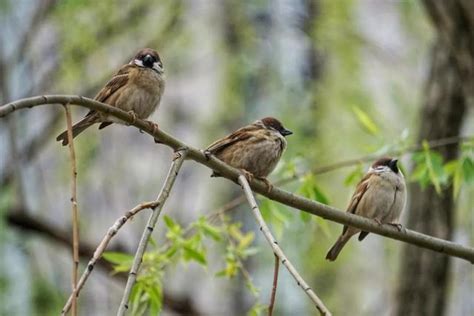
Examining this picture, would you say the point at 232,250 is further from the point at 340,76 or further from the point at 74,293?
the point at 340,76

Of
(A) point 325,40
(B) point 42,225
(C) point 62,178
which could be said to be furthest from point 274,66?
(B) point 42,225

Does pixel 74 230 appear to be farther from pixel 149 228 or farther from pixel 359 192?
pixel 359 192

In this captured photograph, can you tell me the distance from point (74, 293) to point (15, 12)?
291 inches

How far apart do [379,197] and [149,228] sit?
7.86 ft

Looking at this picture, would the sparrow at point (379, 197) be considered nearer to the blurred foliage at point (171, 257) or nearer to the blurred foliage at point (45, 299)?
the blurred foliage at point (171, 257)

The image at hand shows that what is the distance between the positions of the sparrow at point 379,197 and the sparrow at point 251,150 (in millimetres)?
650

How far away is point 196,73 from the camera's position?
11.9 meters

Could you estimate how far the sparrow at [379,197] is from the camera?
5.15m

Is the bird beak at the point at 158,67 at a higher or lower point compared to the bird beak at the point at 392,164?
higher

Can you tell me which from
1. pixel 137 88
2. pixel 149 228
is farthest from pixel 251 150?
pixel 149 228

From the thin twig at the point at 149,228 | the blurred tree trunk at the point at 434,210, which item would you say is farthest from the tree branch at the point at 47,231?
the thin twig at the point at 149,228

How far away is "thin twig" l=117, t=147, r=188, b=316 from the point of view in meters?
2.79

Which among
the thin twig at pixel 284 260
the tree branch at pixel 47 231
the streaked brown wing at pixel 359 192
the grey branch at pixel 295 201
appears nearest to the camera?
the thin twig at pixel 284 260

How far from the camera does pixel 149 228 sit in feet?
10.2
